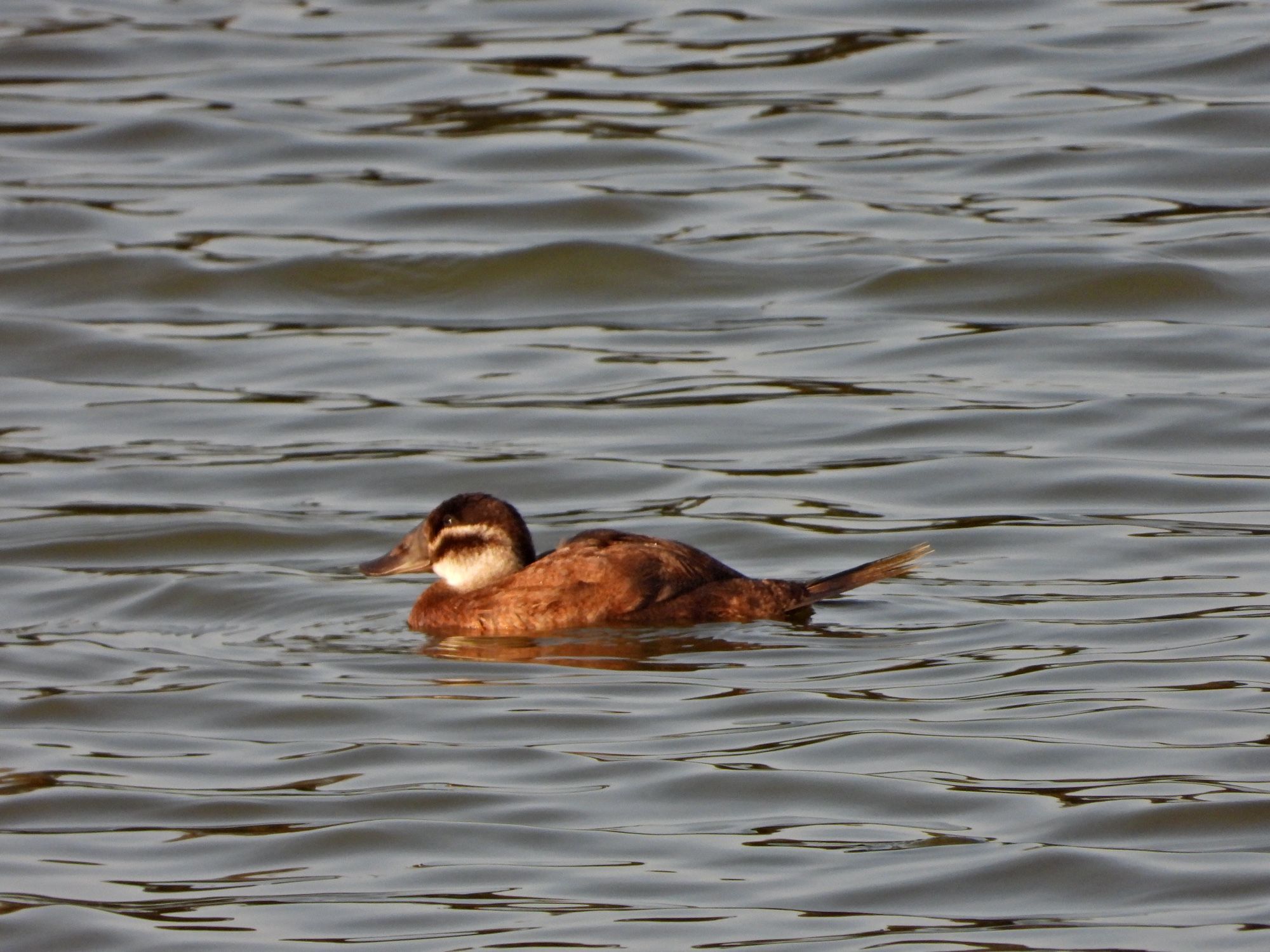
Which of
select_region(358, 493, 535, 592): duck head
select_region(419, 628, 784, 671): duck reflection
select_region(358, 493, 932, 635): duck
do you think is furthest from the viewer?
select_region(358, 493, 535, 592): duck head

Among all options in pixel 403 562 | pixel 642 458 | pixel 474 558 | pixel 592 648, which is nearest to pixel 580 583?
pixel 592 648

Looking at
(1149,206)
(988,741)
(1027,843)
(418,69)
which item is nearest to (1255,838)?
(1027,843)

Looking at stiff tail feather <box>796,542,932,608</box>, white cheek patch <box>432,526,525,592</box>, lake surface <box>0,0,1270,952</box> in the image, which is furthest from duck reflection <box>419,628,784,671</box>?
stiff tail feather <box>796,542,932,608</box>

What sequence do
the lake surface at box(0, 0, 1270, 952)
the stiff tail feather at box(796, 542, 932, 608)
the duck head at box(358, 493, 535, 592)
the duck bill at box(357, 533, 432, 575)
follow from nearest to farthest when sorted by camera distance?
the lake surface at box(0, 0, 1270, 952) → the stiff tail feather at box(796, 542, 932, 608) → the duck head at box(358, 493, 535, 592) → the duck bill at box(357, 533, 432, 575)

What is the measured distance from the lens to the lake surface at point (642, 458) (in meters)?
6.16

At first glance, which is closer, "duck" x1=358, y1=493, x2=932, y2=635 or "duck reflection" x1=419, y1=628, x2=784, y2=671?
"duck reflection" x1=419, y1=628, x2=784, y2=671

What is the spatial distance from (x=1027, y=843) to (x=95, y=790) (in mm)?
2580

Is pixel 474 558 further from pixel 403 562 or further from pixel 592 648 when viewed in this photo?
pixel 592 648

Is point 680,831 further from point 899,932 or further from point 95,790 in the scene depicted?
point 95,790

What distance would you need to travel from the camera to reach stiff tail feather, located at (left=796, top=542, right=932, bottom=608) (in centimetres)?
865

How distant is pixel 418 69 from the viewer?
60.3 feet

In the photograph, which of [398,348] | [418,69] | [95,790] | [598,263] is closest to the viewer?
[95,790]

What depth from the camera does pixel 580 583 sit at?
28.3 ft

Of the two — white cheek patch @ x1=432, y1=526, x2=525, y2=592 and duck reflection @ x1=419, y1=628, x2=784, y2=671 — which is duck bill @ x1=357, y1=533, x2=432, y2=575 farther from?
duck reflection @ x1=419, y1=628, x2=784, y2=671
